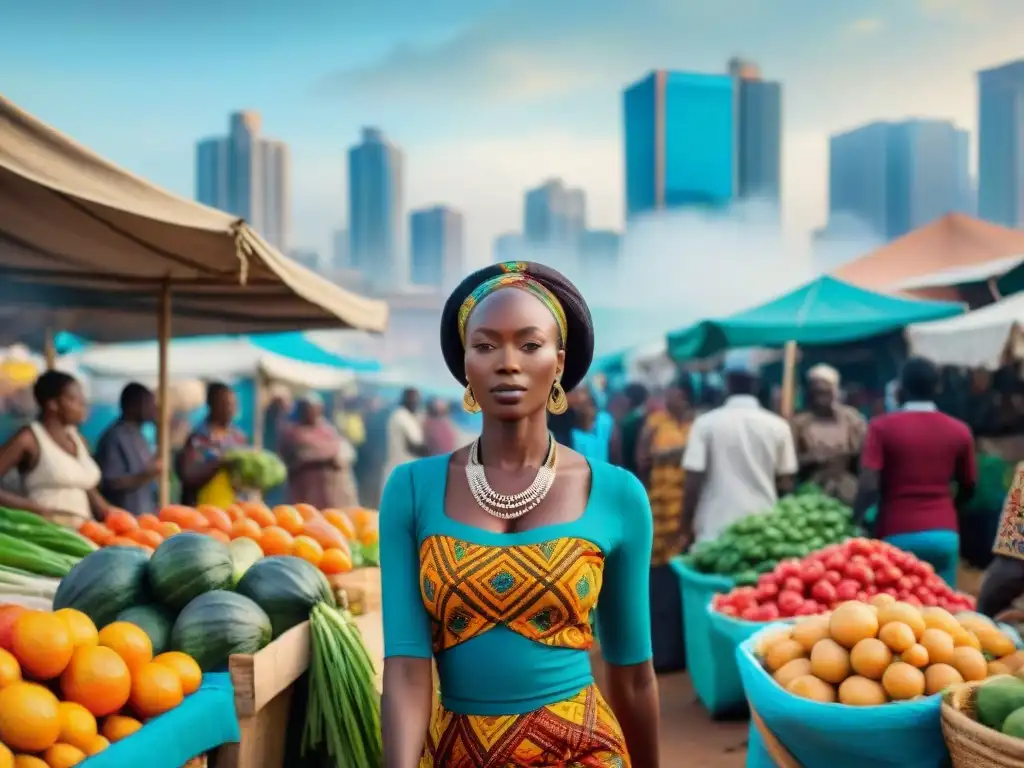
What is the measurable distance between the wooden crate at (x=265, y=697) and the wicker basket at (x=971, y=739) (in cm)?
199

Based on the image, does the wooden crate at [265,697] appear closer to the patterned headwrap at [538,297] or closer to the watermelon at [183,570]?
the watermelon at [183,570]

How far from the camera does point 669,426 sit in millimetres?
8078

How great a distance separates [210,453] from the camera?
7.27 m

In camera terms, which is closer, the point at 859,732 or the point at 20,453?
the point at 859,732

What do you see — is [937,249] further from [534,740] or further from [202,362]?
[534,740]

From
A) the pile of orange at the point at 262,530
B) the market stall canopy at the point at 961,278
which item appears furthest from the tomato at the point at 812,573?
the market stall canopy at the point at 961,278

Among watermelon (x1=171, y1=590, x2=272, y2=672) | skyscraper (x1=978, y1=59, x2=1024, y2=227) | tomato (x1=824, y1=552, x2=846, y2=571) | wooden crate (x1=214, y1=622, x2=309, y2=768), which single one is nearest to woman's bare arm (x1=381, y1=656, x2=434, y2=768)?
wooden crate (x1=214, y1=622, x2=309, y2=768)

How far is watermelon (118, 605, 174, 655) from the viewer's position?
299 cm

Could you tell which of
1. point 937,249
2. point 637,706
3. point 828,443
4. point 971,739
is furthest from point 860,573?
point 937,249

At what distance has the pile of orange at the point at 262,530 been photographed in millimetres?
3920

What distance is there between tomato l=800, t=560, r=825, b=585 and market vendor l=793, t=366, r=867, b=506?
7.28ft

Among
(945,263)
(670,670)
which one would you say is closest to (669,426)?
(670,670)

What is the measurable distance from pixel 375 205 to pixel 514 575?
224 feet

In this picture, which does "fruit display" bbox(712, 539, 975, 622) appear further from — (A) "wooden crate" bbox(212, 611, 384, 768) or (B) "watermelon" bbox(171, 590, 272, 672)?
(B) "watermelon" bbox(171, 590, 272, 672)
